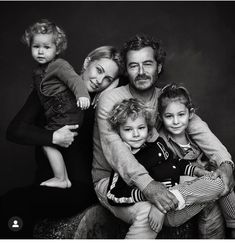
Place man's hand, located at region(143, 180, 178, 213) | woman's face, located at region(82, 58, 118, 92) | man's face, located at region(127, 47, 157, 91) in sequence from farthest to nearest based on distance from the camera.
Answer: woman's face, located at region(82, 58, 118, 92) → man's face, located at region(127, 47, 157, 91) → man's hand, located at region(143, 180, 178, 213)

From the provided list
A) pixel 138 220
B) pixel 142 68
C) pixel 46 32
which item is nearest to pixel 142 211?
pixel 138 220

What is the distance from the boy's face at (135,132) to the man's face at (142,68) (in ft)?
1.11

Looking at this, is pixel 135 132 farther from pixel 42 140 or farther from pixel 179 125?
pixel 42 140

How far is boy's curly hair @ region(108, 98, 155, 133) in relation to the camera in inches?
119

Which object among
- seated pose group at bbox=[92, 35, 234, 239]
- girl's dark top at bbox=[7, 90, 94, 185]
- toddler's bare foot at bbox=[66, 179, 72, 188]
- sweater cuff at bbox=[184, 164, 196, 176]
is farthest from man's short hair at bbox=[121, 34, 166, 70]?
toddler's bare foot at bbox=[66, 179, 72, 188]

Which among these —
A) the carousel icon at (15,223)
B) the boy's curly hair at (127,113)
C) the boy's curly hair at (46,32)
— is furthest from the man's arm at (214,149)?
the carousel icon at (15,223)

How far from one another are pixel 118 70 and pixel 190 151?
0.76 m

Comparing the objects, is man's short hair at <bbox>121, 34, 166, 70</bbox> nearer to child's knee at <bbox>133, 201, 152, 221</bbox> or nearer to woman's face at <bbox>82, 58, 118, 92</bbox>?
woman's face at <bbox>82, 58, 118, 92</bbox>

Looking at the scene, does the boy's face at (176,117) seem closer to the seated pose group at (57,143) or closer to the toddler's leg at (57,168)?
the seated pose group at (57,143)

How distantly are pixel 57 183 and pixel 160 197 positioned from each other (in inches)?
28.4

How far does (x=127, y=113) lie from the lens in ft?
9.92

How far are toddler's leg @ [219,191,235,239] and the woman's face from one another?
111 centimetres

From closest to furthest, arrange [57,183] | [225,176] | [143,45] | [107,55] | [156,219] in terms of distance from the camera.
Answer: [156,219] < [225,176] < [57,183] < [143,45] < [107,55]

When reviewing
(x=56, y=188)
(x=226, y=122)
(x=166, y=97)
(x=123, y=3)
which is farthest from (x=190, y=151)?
(x=123, y=3)
